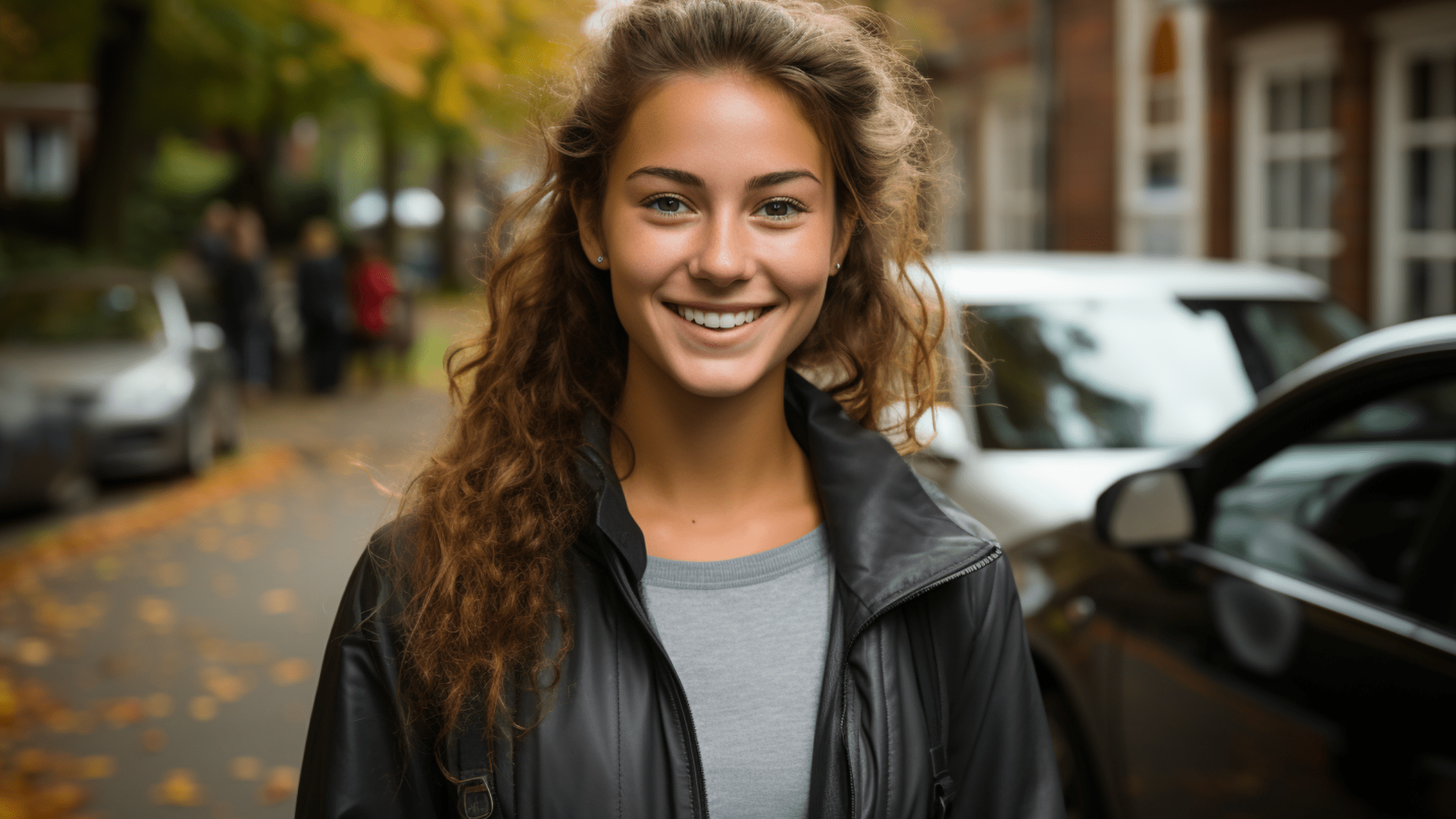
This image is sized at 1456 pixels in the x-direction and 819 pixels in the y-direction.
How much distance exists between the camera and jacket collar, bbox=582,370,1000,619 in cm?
173

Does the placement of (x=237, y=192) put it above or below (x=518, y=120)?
above

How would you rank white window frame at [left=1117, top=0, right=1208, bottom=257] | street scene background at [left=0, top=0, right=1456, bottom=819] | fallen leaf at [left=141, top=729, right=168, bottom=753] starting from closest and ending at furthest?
street scene background at [left=0, top=0, right=1456, bottom=819] < fallen leaf at [left=141, top=729, right=168, bottom=753] < white window frame at [left=1117, top=0, right=1208, bottom=257]

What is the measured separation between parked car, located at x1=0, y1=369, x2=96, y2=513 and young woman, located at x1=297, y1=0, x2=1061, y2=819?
7.80m

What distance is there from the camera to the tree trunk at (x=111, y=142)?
14133 millimetres

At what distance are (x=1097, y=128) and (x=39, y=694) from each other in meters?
11.0

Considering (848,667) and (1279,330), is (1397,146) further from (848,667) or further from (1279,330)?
(848,667)

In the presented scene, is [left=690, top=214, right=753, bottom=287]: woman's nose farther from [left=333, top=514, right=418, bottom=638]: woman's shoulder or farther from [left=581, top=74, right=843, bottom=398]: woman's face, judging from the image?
[left=333, top=514, right=418, bottom=638]: woman's shoulder

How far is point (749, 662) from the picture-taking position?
1738 millimetres

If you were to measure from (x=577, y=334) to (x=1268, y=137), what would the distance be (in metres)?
10.6

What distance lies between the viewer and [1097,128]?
531 inches

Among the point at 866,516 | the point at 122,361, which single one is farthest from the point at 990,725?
the point at 122,361

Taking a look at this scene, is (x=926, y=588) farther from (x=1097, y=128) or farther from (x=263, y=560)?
(x=1097, y=128)

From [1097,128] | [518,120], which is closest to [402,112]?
[1097,128]

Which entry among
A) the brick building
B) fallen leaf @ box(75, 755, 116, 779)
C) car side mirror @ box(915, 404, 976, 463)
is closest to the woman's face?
car side mirror @ box(915, 404, 976, 463)
